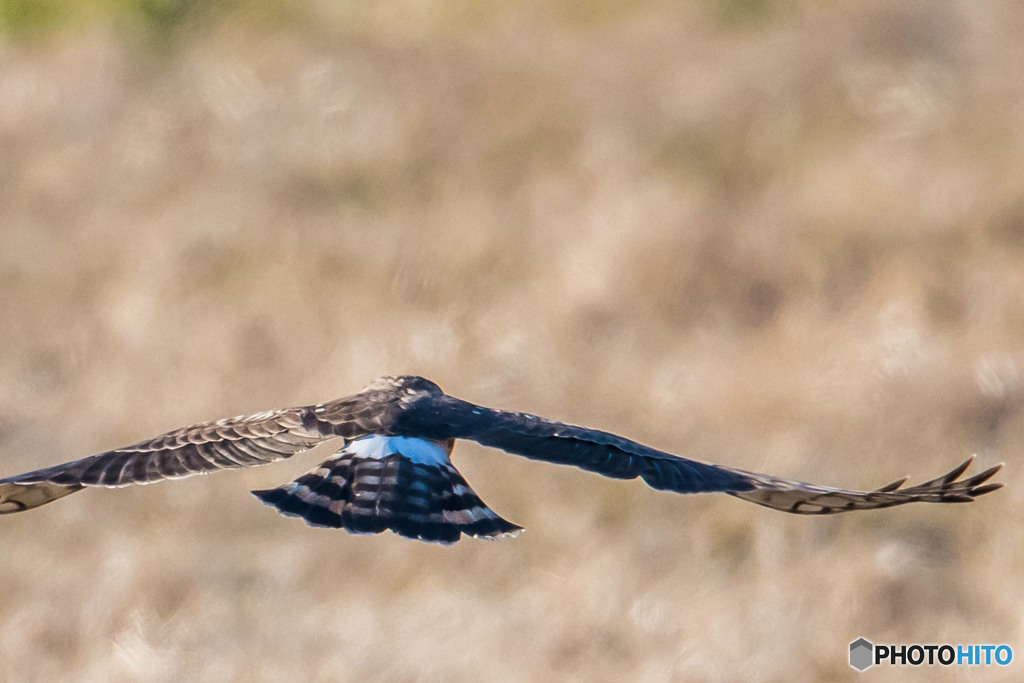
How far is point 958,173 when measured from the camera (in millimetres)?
13156

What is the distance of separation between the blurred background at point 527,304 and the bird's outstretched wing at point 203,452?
2.37 metres

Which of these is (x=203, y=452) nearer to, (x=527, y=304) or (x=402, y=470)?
(x=402, y=470)

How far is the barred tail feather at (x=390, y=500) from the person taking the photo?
5270 mm

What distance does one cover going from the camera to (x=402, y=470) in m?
5.65

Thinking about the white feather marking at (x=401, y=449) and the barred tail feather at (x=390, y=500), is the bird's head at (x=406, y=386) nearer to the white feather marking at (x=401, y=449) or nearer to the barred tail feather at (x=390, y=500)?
the white feather marking at (x=401, y=449)

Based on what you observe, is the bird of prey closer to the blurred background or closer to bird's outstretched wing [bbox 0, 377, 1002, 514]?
bird's outstretched wing [bbox 0, 377, 1002, 514]

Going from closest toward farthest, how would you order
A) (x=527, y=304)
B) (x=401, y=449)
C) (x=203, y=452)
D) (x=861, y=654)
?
(x=203, y=452) → (x=401, y=449) → (x=861, y=654) → (x=527, y=304)

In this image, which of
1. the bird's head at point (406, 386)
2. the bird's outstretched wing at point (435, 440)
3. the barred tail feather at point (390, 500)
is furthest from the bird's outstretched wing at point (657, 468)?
the bird's head at point (406, 386)

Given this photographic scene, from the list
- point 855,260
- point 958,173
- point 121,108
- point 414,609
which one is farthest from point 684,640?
point 121,108

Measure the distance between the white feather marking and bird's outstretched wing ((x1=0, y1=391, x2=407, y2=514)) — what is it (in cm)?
9

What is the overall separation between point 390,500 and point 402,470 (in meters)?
0.23

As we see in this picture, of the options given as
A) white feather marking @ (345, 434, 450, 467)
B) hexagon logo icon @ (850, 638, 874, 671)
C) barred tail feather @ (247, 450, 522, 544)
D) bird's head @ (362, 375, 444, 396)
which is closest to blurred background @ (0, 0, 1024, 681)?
hexagon logo icon @ (850, 638, 874, 671)

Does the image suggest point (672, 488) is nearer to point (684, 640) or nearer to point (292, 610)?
point (684, 640)

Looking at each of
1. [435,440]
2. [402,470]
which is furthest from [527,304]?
[402,470]
